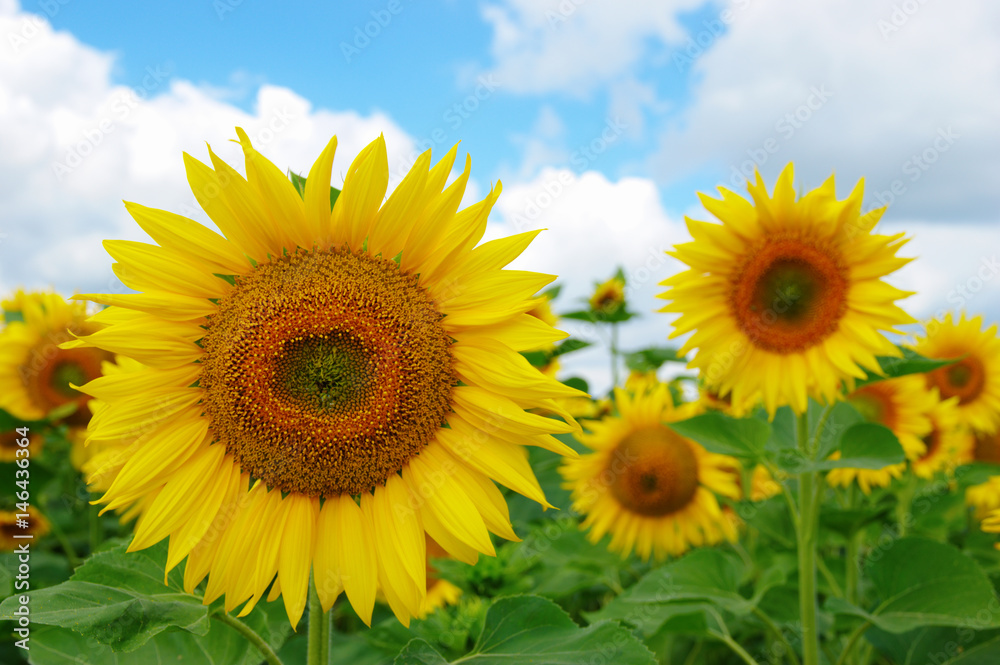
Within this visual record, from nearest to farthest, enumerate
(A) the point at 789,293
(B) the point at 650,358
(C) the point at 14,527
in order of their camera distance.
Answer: (A) the point at 789,293 → (C) the point at 14,527 → (B) the point at 650,358

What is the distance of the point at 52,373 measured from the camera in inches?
186

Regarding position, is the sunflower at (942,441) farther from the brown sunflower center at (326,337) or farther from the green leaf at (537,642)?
the brown sunflower center at (326,337)

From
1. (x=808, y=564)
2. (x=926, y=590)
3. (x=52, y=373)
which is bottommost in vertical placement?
(x=926, y=590)

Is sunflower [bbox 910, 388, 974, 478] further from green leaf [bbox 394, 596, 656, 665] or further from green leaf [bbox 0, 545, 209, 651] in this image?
green leaf [bbox 0, 545, 209, 651]

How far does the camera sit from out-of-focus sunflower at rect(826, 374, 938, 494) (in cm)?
439

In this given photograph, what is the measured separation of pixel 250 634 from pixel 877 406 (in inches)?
160

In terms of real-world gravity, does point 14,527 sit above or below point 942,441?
below

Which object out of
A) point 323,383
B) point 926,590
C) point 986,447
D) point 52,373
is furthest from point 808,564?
point 52,373

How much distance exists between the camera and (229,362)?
1822 millimetres

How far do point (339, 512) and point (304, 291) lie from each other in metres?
0.57

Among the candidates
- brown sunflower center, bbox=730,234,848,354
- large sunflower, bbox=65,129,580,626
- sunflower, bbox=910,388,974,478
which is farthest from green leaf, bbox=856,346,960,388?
large sunflower, bbox=65,129,580,626

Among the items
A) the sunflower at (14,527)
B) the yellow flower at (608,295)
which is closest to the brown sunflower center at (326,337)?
the sunflower at (14,527)

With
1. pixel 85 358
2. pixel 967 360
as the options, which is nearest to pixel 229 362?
pixel 85 358

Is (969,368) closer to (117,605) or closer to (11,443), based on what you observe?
(117,605)
